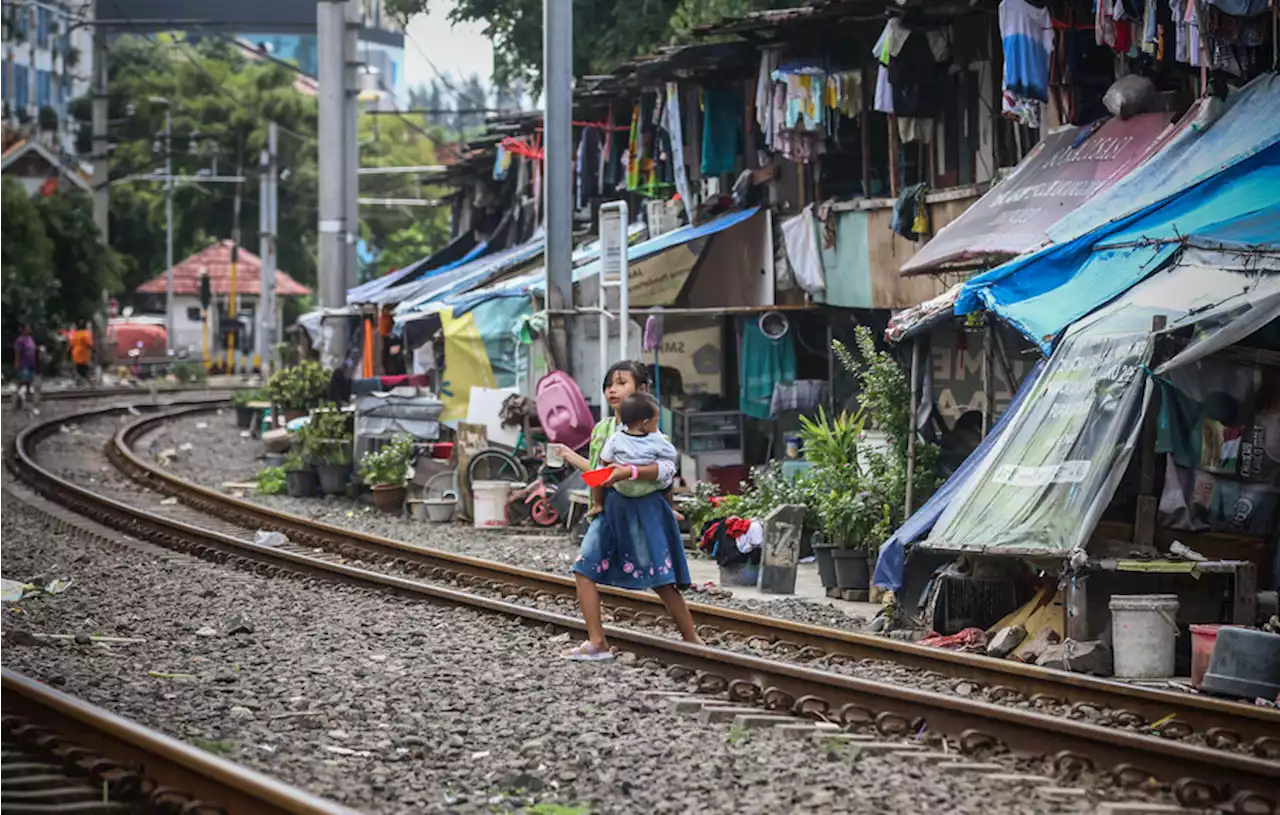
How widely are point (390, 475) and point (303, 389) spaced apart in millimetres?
8094

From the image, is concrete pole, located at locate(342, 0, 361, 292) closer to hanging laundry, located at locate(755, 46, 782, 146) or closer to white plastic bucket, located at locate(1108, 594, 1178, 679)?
hanging laundry, located at locate(755, 46, 782, 146)

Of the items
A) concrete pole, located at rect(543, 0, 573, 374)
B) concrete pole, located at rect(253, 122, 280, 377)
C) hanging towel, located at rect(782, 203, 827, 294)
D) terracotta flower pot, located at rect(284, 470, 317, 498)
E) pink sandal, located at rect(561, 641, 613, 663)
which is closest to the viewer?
pink sandal, located at rect(561, 641, 613, 663)

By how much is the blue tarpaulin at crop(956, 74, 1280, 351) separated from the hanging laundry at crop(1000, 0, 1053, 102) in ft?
6.56

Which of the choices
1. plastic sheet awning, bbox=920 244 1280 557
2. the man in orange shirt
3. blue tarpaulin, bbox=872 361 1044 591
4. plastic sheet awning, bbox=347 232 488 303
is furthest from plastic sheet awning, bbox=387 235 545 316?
the man in orange shirt

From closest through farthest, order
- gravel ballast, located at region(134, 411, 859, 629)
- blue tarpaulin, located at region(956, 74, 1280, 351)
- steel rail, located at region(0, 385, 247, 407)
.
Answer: blue tarpaulin, located at region(956, 74, 1280, 351), gravel ballast, located at region(134, 411, 859, 629), steel rail, located at region(0, 385, 247, 407)

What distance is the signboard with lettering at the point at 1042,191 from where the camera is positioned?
14.7 m

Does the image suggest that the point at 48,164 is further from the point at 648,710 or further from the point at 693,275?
the point at 648,710

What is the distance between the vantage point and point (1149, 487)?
1160 centimetres

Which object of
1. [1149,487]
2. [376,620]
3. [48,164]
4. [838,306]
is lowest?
[376,620]

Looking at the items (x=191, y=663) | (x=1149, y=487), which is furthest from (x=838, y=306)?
(x=191, y=663)

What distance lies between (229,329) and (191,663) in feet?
189

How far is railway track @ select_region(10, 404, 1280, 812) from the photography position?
7.48 metres

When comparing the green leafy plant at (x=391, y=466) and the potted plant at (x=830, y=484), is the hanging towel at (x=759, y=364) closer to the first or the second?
the green leafy plant at (x=391, y=466)

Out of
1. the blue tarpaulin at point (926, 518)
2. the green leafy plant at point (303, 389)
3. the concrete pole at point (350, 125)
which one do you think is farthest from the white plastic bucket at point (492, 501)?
the concrete pole at point (350, 125)
